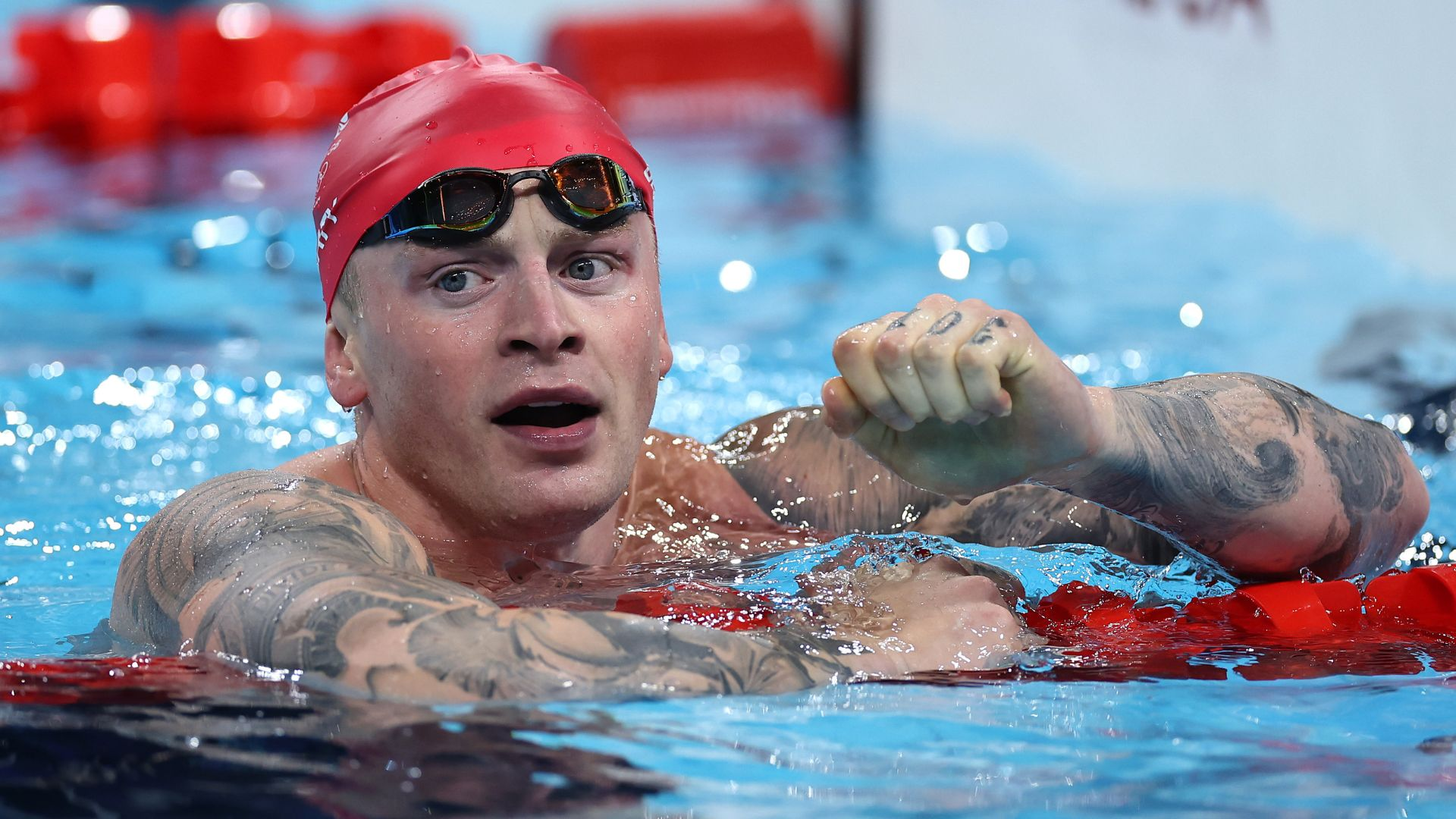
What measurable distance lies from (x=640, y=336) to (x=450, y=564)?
53cm

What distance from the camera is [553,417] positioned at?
8.85ft

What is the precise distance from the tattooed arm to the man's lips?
0.32m

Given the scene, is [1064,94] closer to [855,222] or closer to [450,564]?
[855,222]

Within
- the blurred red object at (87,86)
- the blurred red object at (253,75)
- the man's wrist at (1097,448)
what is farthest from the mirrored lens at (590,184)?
the blurred red object at (87,86)

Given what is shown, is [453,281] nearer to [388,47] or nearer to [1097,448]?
[1097,448]

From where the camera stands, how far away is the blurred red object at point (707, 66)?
1150cm

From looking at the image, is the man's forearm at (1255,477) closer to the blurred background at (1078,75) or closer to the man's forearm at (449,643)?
the man's forearm at (449,643)

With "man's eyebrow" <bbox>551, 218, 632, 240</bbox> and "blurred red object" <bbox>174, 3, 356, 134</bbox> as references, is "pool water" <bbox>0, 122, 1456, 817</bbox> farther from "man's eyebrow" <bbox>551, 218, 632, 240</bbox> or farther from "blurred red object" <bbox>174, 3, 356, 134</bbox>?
"man's eyebrow" <bbox>551, 218, 632, 240</bbox>

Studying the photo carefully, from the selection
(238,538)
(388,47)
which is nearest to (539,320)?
(238,538)

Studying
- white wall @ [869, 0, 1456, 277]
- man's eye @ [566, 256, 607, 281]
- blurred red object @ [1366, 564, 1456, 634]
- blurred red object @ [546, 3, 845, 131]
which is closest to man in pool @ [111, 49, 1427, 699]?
man's eye @ [566, 256, 607, 281]

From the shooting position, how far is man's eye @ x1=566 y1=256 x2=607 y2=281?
2.70 metres

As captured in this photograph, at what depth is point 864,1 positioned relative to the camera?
38.2 ft

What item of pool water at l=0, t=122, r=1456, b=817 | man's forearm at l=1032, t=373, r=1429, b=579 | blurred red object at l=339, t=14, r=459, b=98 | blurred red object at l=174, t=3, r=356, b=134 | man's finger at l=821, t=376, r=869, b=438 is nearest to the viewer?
pool water at l=0, t=122, r=1456, b=817

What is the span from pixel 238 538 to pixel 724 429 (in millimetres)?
2887
